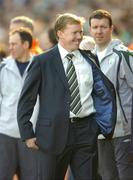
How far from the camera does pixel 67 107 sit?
9227 millimetres

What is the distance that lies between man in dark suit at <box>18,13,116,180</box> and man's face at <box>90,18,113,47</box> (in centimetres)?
91

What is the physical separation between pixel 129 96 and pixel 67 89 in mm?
1202

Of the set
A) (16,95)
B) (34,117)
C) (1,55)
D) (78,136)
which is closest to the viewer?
(78,136)

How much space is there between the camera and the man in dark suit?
30.3 ft

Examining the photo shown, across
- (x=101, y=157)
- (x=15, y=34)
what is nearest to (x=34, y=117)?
(x=101, y=157)

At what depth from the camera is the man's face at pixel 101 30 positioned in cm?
1030

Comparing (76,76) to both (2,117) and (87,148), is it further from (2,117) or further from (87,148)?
(2,117)

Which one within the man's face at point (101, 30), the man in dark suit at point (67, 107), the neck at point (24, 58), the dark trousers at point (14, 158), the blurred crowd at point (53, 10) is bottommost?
the dark trousers at point (14, 158)

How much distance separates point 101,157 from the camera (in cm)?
1040

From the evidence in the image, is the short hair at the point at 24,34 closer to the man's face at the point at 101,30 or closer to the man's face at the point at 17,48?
the man's face at the point at 17,48

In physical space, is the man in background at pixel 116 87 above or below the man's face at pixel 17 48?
below

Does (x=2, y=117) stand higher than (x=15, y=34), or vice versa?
(x=15, y=34)

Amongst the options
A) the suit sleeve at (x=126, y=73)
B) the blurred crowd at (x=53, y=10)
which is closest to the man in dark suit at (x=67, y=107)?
the suit sleeve at (x=126, y=73)

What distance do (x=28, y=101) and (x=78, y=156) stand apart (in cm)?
72
